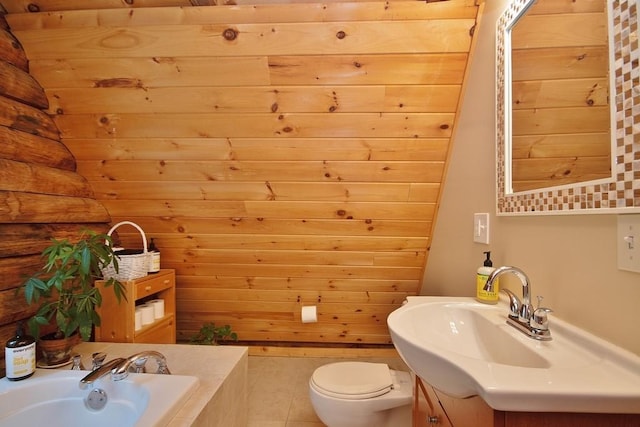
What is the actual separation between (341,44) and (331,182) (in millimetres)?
684

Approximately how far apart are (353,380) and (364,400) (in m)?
Answer: 0.15

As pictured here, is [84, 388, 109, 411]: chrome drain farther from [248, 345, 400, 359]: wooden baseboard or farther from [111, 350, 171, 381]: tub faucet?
[248, 345, 400, 359]: wooden baseboard

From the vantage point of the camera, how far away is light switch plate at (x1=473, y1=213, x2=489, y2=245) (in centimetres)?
122

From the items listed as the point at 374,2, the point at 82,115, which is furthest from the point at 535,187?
the point at 82,115

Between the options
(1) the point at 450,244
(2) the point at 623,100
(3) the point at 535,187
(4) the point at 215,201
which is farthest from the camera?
(4) the point at 215,201

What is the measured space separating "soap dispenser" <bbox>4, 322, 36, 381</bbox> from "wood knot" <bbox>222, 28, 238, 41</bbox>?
1467 mm

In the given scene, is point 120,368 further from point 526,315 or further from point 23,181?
point 526,315

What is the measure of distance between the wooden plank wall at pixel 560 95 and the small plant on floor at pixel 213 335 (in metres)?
2.05

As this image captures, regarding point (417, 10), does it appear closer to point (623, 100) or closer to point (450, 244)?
point (623, 100)

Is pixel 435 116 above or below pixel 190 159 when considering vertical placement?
above

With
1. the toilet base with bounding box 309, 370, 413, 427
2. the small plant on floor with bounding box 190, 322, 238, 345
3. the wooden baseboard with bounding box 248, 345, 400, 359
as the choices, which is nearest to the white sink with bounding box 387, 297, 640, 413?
the toilet base with bounding box 309, 370, 413, 427

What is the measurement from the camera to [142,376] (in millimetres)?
1082

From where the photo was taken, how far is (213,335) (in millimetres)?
2066

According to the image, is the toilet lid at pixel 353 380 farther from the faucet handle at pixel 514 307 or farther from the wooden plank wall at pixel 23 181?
the wooden plank wall at pixel 23 181
